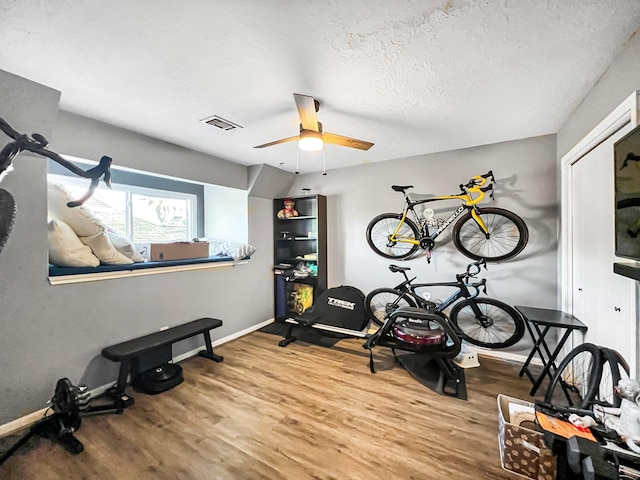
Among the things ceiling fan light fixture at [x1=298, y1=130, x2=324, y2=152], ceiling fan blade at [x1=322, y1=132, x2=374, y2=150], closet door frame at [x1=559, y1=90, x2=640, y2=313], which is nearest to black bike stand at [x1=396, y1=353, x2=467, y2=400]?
closet door frame at [x1=559, y1=90, x2=640, y2=313]

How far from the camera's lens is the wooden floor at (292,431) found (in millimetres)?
1555

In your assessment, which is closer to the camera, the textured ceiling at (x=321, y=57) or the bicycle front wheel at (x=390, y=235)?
the textured ceiling at (x=321, y=57)

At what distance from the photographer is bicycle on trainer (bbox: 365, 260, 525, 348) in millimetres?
2895

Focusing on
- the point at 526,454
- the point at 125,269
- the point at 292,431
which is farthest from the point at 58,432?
the point at 526,454

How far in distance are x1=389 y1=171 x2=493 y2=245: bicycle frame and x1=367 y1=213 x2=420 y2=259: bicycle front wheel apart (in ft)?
0.16

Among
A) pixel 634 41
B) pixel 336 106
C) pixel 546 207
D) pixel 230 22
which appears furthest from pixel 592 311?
pixel 230 22

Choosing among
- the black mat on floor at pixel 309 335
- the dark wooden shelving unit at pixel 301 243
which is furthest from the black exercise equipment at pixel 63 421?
the dark wooden shelving unit at pixel 301 243

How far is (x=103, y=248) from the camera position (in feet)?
7.73

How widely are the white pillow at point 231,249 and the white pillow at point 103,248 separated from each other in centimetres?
137

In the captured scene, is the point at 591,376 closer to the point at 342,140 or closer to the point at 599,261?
the point at 599,261

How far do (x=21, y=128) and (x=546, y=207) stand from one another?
4.79 meters

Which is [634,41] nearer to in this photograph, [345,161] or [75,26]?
[345,161]

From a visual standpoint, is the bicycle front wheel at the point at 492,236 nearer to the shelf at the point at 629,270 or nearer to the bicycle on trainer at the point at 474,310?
the bicycle on trainer at the point at 474,310

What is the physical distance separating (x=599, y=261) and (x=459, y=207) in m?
1.35
